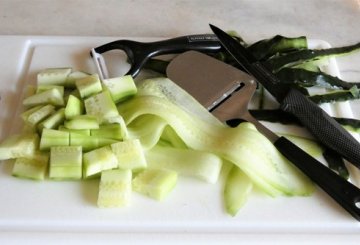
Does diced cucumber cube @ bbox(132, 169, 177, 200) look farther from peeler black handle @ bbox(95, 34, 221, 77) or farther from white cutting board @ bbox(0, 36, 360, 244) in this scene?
peeler black handle @ bbox(95, 34, 221, 77)

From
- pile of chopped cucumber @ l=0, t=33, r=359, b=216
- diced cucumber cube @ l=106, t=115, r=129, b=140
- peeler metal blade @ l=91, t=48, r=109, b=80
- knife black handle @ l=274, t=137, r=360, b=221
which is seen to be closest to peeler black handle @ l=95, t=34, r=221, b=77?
peeler metal blade @ l=91, t=48, r=109, b=80

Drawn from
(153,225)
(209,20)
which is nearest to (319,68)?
(209,20)

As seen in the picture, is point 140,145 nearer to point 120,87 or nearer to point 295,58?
point 120,87

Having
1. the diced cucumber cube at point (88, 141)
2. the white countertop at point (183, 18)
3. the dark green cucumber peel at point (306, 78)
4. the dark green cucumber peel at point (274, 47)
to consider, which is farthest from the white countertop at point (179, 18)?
the diced cucumber cube at point (88, 141)

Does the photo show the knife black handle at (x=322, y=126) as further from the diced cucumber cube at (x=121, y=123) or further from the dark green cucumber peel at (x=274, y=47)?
the diced cucumber cube at (x=121, y=123)

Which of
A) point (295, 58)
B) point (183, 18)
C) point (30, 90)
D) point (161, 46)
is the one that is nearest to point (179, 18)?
point (183, 18)

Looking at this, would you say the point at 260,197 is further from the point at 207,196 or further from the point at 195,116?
the point at 195,116
